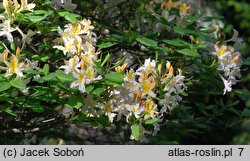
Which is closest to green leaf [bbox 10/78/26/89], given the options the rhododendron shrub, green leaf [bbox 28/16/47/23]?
the rhododendron shrub

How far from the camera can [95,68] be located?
180 centimetres

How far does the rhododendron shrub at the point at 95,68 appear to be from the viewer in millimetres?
1806

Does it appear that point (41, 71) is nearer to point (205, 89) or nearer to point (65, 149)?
point (65, 149)

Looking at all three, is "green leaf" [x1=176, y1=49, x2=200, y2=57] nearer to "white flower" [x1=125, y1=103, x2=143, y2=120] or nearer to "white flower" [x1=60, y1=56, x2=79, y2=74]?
"white flower" [x1=125, y1=103, x2=143, y2=120]

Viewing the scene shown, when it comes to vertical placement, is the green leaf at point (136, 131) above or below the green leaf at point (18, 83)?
below

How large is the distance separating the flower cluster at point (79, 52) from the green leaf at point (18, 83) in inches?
5.8

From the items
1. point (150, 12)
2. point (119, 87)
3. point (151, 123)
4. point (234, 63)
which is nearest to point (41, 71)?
point (119, 87)

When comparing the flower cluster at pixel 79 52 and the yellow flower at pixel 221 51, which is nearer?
the flower cluster at pixel 79 52

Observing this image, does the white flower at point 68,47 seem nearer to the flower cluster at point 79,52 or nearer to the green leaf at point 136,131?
the flower cluster at point 79,52

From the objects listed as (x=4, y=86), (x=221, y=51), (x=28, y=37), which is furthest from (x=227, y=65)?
(x=4, y=86)

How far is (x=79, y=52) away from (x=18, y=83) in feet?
0.85

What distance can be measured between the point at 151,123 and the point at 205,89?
68 cm

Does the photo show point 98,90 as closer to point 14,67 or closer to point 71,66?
point 71,66

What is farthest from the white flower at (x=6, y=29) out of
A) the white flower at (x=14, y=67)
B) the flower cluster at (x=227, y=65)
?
the flower cluster at (x=227, y=65)
